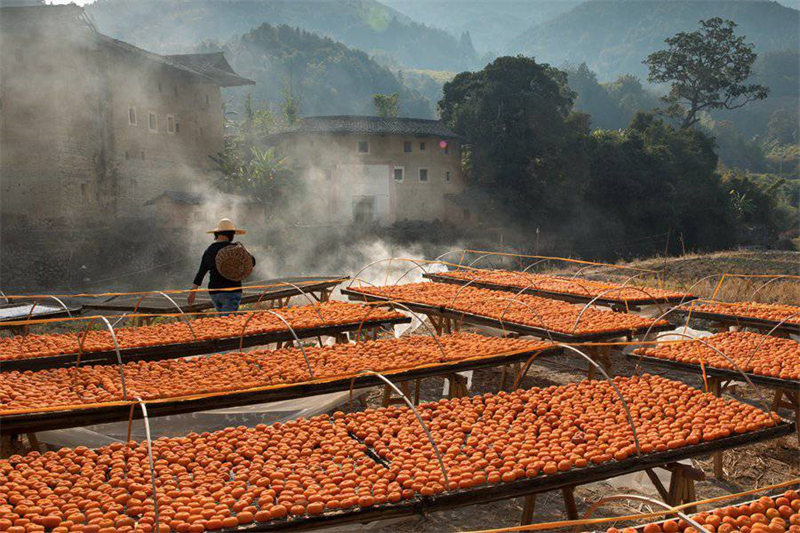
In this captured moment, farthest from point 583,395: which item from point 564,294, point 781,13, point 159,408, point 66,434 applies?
point 781,13

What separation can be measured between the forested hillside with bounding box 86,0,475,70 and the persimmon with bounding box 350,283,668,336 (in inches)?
3951

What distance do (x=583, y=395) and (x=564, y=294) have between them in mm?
4449

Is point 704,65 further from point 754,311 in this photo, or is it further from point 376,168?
point 754,311

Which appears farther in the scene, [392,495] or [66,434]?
[66,434]

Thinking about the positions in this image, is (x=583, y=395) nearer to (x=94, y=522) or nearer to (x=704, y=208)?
(x=94, y=522)

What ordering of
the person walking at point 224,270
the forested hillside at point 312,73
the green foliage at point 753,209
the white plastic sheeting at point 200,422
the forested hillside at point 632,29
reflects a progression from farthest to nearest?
the forested hillside at point 632,29, the forested hillside at point 312,73, the green foliage at point 753,209, the person walking at point 224,270, the white plastic sheeting at point 200,422

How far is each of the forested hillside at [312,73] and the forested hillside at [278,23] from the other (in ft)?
106

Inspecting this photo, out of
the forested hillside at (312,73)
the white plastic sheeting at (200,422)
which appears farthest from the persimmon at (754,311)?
the forested hillside at (312,73)

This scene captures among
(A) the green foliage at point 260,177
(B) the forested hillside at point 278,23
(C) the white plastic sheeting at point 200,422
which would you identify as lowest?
(C) the white plastic sheeting at point 200,422

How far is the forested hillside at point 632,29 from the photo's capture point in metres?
123

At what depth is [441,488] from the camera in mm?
3361

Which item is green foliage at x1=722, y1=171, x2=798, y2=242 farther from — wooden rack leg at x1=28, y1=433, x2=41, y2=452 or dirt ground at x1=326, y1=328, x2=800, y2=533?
wooden rack leg at x1=28, y1=433, x2=41, y2=452

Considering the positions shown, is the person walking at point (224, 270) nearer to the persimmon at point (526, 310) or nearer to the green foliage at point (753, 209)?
the persimmon at point (526, 310)

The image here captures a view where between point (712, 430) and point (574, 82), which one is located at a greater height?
point (574, 82)
